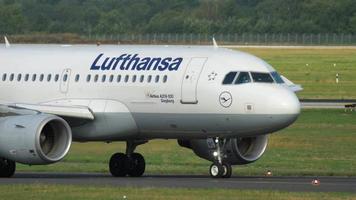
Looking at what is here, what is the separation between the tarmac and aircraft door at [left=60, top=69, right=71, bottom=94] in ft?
7.64

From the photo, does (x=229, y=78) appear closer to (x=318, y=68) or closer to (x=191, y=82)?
(x=191, y=82)

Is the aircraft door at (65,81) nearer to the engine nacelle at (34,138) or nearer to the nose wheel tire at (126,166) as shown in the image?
the engine nacelle at (34,138)

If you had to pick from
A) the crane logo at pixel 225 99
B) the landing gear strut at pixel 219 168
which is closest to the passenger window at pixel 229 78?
the crane logo at pixel 225 99

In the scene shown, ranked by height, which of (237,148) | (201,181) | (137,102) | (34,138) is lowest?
(201,181)

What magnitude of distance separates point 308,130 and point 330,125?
2.72m

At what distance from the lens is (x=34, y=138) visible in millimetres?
34469

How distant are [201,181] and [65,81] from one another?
5.47 m

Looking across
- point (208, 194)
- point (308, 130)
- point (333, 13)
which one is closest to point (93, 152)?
point (208, 194)

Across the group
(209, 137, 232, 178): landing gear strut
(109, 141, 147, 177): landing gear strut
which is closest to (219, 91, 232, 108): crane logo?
(209, 137, 232, 178): landing gear strut

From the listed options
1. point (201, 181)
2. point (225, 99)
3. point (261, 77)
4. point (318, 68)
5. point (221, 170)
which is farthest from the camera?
point (318, 68)

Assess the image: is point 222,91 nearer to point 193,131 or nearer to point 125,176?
point 193,131

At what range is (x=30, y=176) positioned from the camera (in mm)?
37500

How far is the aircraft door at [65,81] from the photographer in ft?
123

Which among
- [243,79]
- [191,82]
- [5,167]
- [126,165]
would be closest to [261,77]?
[243,79]
